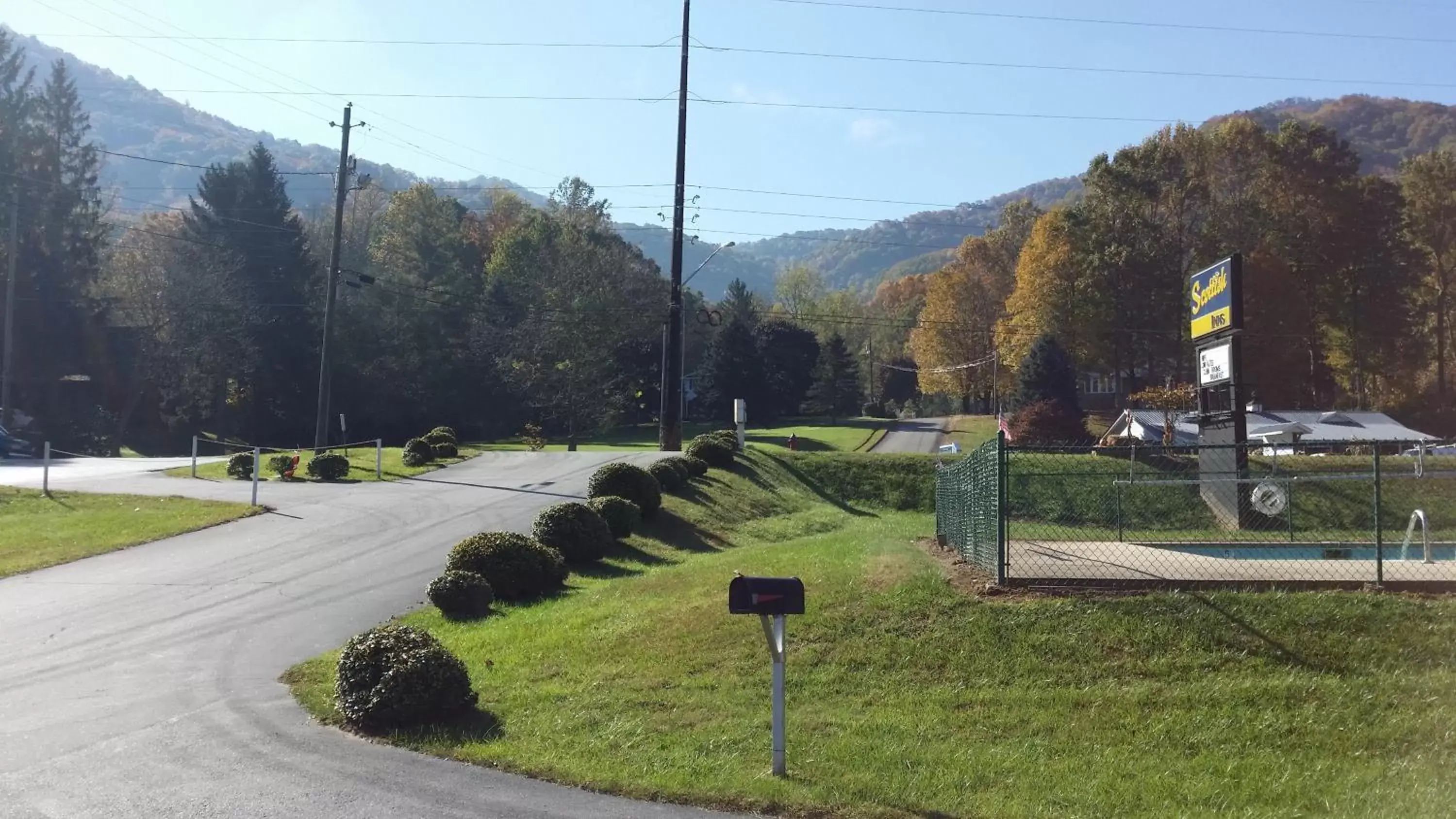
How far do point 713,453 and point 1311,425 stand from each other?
118ft

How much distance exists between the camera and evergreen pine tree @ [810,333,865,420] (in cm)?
8375

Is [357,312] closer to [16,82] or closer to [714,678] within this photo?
[16,82]

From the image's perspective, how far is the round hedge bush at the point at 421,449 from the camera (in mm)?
31516

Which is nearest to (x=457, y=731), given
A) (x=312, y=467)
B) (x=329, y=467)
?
(x=329, y=467)

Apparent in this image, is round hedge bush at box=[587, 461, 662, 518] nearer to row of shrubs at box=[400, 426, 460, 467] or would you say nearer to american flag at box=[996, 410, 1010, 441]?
american flag at box=[996, 410, 1010, 441]

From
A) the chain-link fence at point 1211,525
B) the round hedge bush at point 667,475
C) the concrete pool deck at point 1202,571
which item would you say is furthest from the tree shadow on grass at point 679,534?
the concrete pool deck at point 1202,571

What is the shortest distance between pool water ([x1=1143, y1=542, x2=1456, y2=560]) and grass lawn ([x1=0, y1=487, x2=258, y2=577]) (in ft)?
53.1

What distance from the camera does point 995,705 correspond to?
7.48 metres

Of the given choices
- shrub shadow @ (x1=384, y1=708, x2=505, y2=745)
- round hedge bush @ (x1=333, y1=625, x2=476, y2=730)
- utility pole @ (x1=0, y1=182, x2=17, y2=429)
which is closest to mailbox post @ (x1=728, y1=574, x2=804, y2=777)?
shrub shadow @ (x1=384, y1=708, x2=505, y2=745)

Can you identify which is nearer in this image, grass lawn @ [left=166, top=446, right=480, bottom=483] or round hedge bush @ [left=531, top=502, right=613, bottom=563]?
round hedge bush @ [left=531, top=502, right=613, bottom=563]

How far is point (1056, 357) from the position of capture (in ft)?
196

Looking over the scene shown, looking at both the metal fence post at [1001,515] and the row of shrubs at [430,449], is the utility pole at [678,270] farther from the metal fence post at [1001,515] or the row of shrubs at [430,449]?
the metal fence post at [1001,515]

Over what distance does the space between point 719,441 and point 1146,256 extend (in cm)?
3837

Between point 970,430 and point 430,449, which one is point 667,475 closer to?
point 430,449
